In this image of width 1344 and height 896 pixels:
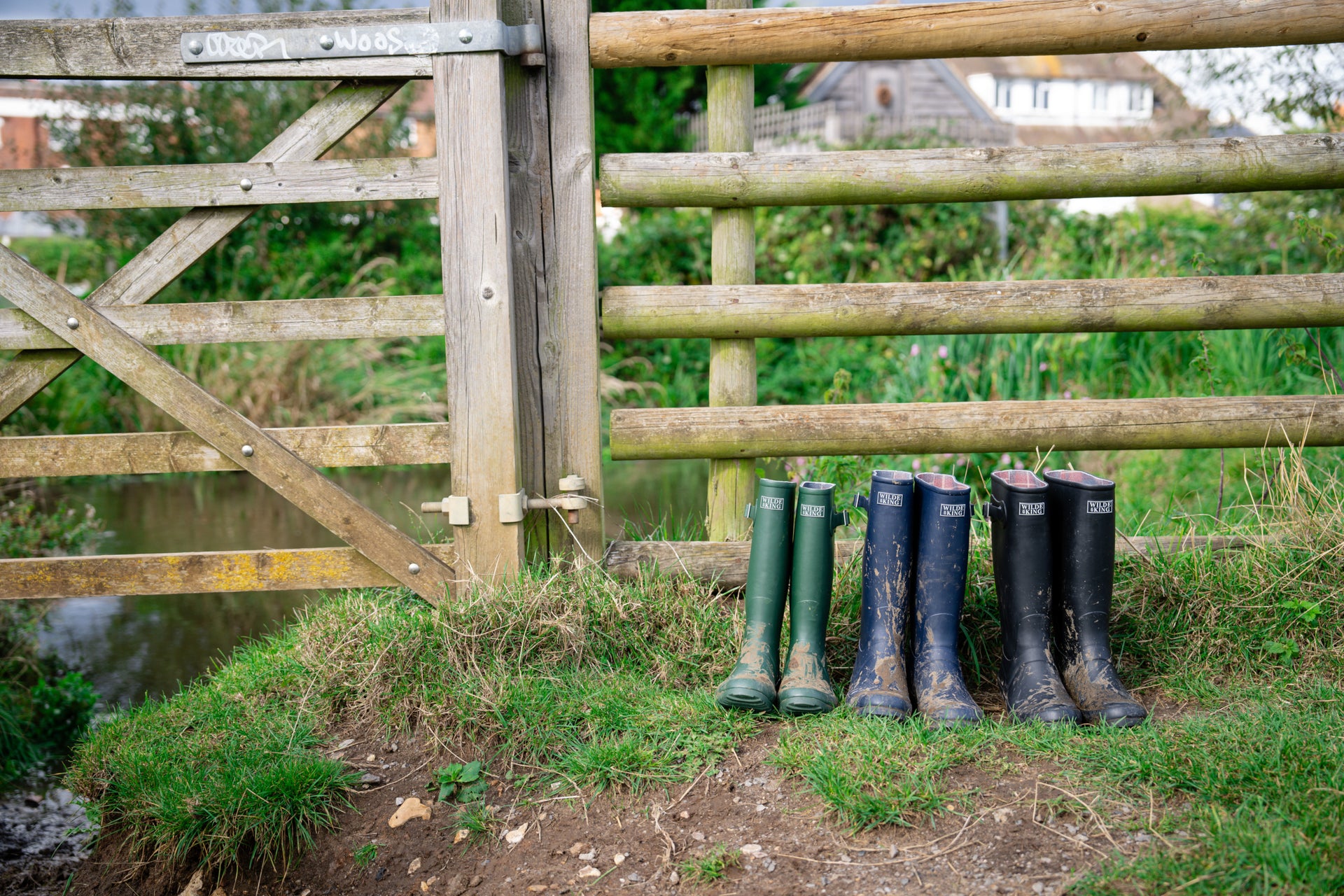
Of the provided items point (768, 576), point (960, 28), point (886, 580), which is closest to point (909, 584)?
point (886, 580)

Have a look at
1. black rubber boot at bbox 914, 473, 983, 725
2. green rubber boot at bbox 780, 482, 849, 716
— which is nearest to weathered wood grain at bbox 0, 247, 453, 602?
green rubber boot at bbox 780, 482, 849, 716

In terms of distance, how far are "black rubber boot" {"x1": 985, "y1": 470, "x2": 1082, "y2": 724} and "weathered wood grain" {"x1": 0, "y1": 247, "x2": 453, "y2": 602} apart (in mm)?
1693

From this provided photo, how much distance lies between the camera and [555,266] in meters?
2.91

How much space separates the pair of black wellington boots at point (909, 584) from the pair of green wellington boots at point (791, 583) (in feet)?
0.36

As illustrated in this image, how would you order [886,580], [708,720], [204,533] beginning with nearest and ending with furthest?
[708,720]
[886,580]
[204,533]

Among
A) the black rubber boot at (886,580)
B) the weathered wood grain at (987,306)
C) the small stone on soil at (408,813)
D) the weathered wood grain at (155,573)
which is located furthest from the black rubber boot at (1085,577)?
the weathered wood grain at (155,573)

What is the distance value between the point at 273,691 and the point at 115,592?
639 mm

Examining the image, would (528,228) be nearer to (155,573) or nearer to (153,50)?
(153,50)

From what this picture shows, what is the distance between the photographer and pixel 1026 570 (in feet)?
8.27

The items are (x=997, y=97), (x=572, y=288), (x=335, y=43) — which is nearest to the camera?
(x=335, y=43)

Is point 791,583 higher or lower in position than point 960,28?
lower

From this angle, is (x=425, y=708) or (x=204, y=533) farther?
(x=204, y=533)

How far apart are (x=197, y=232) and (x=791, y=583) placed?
6.77ft

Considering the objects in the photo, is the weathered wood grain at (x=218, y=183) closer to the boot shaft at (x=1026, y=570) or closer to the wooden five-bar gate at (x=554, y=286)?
the wooden five-bar gate at (x=554, y=286)
